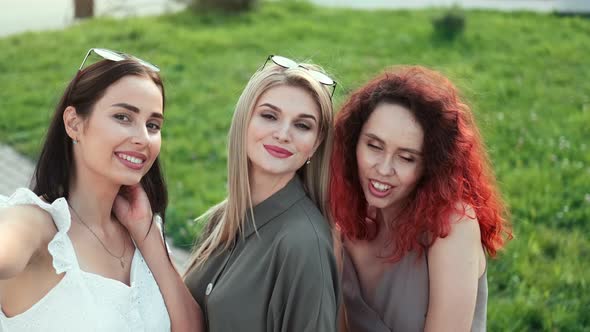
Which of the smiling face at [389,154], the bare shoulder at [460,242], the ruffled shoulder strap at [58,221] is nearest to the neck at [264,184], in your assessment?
the smiling face at [389,154]

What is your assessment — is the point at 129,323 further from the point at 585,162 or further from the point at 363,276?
the point at 585,162

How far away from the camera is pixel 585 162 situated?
687cm

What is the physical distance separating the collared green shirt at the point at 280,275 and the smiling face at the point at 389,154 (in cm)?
30

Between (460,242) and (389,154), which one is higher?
(389,154)

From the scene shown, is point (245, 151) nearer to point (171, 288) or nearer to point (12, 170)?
point (171, 288)

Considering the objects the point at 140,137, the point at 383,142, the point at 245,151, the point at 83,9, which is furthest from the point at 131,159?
the point at 83,9

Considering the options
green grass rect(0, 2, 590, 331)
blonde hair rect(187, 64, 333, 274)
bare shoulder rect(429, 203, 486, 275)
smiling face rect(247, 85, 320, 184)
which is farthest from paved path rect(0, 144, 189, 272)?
bare shoulder rect(429, 203, 486, 275)

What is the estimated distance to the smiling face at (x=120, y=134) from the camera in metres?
2.99

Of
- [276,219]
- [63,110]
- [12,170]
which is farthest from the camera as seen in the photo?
[12,170]

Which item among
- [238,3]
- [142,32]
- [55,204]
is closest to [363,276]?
[55,204]

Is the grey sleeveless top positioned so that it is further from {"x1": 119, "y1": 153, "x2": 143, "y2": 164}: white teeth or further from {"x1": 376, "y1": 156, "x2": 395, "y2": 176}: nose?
{"x1": 119, "y1": 153, "x2": 143, "y2": 164}: white teeth

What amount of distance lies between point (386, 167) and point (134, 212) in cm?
110

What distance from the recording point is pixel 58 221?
112 inches

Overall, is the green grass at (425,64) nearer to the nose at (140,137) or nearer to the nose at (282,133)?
the nose at (282,133)
